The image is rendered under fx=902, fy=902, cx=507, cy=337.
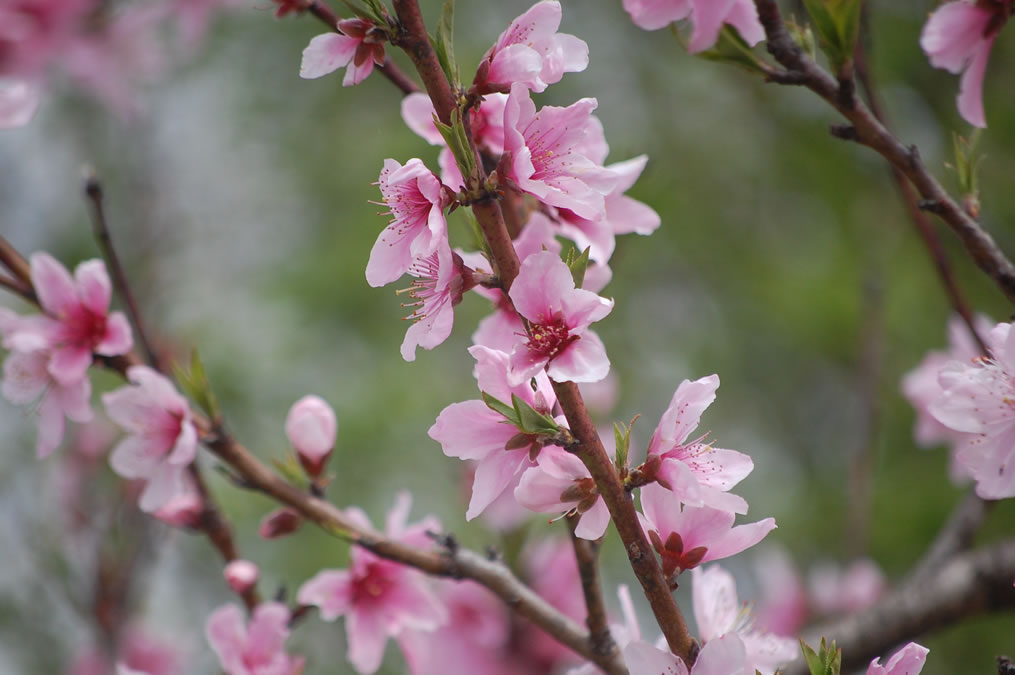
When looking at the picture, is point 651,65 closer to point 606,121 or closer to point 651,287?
point 606,121

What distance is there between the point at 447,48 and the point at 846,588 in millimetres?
1867

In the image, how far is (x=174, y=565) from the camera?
346 centimetres

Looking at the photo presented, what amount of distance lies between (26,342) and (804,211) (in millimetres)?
3713

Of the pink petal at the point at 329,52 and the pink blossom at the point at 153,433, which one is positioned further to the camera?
the pink blossom at the point at 153,433

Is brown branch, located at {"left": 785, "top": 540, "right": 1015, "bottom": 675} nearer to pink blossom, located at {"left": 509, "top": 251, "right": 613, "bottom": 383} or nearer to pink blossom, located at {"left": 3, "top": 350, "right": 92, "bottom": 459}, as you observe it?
pink blossom, located at {"left": 509, "top": 251, "right": 613, "bottom": 383}

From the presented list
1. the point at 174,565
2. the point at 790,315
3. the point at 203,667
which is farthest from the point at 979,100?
the point at 174,565

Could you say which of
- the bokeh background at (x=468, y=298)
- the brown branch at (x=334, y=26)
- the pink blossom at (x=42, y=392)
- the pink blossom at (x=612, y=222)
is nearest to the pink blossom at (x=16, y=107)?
the pink blossom at (x=42, y=392)

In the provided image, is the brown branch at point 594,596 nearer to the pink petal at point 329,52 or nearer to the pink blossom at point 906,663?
the pink blossom at point 906,663

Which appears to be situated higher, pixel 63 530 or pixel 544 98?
pixel 544 98

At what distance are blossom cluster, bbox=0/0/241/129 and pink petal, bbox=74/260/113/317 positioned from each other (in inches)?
53.8

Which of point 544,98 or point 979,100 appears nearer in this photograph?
point 979,100

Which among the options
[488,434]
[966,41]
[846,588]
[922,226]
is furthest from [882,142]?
[846,588]

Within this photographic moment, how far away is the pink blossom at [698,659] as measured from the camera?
2.65ft

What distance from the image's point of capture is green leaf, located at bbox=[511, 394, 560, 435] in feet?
2.75
